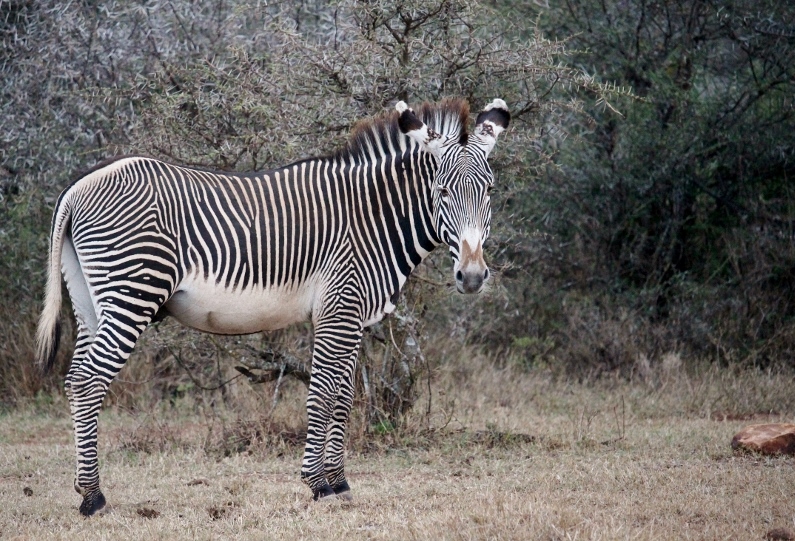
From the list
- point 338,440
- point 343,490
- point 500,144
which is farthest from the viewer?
point 500,144

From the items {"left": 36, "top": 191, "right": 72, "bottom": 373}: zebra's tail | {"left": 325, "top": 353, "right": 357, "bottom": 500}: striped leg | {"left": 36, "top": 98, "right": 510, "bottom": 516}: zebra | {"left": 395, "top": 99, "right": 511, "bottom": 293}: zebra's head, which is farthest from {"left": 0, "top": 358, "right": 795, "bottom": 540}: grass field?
{"left": 395, "top": 99, "right": 511, "bottom": 293}: zebra's head

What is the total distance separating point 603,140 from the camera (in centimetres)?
1328

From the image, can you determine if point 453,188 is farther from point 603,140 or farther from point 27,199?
point 603,140

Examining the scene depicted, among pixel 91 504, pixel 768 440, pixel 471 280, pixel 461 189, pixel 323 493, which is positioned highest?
pixel 461 189

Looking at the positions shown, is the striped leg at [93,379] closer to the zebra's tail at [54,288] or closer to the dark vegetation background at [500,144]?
the zebra's tail at [54,288]

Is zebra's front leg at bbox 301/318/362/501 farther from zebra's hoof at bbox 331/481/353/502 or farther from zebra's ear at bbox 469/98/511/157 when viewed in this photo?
zebra's ear at bbox 469/98/511/157

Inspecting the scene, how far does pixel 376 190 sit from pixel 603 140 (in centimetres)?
741

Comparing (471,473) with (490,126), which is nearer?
(490,126)

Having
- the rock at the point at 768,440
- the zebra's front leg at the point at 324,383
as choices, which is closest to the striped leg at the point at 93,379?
the zebra's front leg at the point at 324,383

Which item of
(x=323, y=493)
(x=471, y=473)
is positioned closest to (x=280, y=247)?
(x=323, y=493)

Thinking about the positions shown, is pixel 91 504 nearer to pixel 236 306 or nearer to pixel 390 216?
pixel 236 306

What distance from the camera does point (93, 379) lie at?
233 inches

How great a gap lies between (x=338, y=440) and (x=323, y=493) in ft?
1.37

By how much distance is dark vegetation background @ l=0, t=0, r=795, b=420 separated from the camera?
27.8 feet
